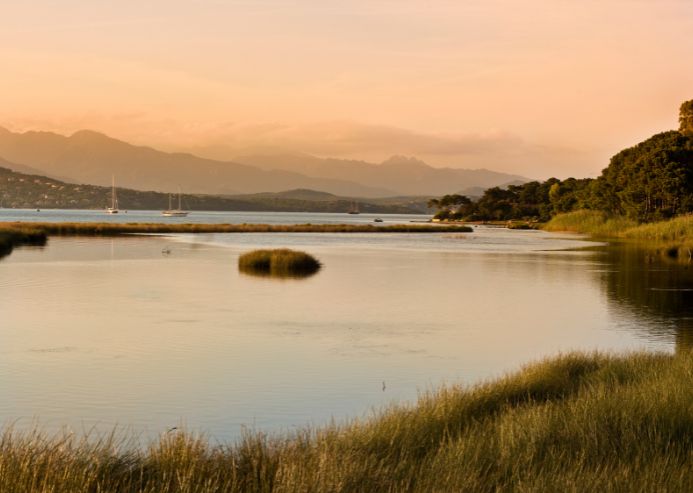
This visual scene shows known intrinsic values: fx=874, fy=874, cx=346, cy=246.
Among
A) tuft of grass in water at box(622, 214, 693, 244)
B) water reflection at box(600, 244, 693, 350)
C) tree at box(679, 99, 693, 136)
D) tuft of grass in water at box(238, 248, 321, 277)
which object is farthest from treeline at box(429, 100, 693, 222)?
tuft of grass in water at box(238, 248, 321, 277)

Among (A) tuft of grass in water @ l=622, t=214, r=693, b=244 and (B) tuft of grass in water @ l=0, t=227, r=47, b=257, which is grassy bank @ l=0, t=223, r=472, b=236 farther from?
(A) tuft of grass in water @ l=622, t=214, r=693, b=244

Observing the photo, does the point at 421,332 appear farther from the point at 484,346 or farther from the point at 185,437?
the point at 185,437

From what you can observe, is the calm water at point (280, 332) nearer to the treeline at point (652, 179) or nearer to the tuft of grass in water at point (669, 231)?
the tuft of grass in water at point (669, 231)

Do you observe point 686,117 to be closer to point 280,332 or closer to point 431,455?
point 280,332

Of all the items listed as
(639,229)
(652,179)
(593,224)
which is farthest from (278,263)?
(593,224)

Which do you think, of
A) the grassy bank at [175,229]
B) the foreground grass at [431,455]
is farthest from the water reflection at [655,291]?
the grassy bank at [175,229]

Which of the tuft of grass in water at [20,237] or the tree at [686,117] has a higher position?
the tree at [686,117]

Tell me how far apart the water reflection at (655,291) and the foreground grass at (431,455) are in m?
11.5

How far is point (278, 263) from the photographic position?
54.0m

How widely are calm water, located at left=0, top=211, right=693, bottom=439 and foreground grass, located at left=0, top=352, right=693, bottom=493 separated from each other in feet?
12.0

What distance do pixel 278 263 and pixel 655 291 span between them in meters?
22.9

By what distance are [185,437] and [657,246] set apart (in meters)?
70.7

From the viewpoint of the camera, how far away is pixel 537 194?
18550 cm

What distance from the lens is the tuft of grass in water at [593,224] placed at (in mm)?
108562
